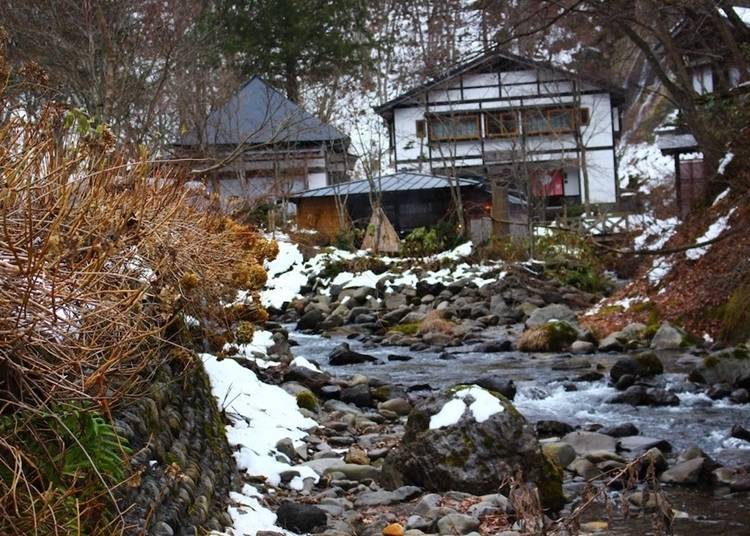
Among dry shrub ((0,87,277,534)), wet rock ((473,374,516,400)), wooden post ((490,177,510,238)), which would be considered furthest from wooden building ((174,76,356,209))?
dry shrub ((0,87,277,534))

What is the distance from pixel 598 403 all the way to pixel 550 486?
12.8 feet

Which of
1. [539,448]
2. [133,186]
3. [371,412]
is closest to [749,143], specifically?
[371,412]

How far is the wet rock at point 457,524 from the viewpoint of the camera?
5.96 m

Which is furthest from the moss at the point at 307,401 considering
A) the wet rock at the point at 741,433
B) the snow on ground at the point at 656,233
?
the snow on ground at the point at 656,233

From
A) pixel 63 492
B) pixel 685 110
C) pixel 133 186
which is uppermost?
pixel 685 110

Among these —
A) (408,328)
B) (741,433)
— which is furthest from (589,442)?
(408,328)

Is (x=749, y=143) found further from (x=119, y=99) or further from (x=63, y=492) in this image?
(x=63, y=492)

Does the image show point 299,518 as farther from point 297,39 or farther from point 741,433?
point 297,39

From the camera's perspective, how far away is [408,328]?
59.5 ft

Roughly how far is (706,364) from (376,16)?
31.0 m

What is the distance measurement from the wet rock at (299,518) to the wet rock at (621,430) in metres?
3.95

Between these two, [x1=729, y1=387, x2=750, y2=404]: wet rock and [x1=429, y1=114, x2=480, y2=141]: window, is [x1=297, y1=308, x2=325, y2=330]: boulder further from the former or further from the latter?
[x1=429, y1=114, x2=480, y2=141]: window

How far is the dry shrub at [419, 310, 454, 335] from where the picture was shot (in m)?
17.4

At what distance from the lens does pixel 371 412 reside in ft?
33.6
